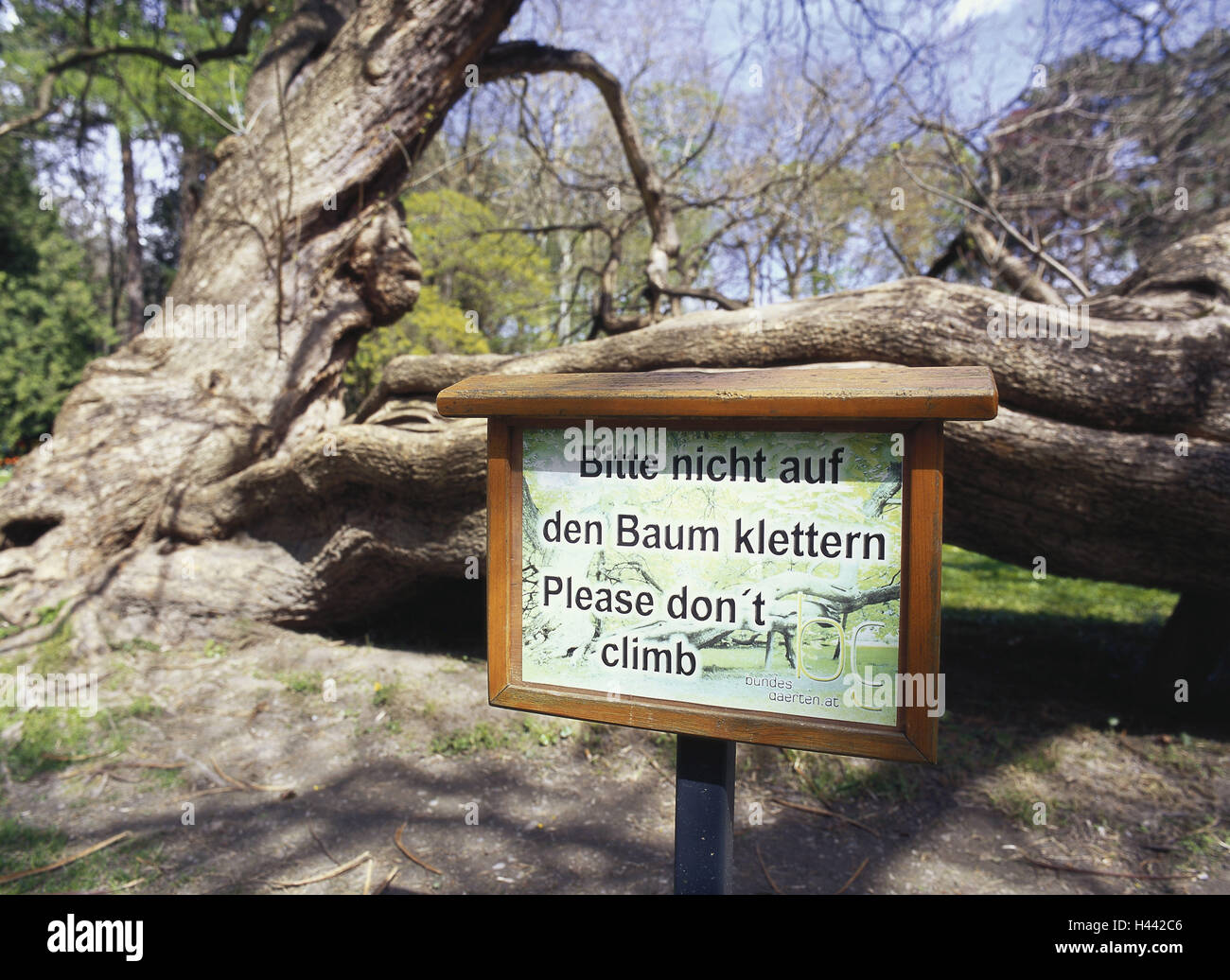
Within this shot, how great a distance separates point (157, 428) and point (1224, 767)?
5.52m

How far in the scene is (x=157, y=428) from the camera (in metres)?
4.68

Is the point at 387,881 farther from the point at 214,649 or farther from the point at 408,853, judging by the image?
the point at 214,649

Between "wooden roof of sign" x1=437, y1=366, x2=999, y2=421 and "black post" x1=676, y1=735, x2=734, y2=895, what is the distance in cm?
58

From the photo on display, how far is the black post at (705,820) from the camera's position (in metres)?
1.39

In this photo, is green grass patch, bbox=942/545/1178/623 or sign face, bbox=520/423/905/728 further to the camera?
green grass patch, bbox=942/545/1178/623

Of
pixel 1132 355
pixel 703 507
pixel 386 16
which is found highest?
pixel 386 16

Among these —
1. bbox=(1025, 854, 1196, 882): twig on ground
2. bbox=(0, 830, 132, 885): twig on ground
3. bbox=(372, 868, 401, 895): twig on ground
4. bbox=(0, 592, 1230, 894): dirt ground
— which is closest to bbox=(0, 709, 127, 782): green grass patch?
bbox=(0, 592, 1230, 894): dirt ground

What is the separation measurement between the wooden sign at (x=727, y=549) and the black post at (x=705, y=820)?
11 cm

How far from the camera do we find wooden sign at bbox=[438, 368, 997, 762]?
1.18 m

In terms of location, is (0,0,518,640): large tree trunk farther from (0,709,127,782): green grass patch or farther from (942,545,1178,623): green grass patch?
(942,545,1178,623): green grass patch

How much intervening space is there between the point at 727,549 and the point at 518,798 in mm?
2191

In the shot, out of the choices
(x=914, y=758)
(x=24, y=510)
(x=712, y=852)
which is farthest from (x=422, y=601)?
(x=914, y=758)

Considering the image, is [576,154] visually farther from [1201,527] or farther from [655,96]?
[1201,527]

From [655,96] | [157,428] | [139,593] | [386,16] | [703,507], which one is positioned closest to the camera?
[703,507]
